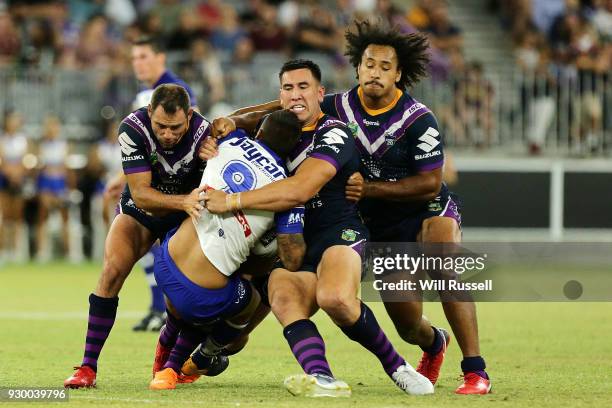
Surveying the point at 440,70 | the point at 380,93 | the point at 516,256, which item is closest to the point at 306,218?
the point at 380,93

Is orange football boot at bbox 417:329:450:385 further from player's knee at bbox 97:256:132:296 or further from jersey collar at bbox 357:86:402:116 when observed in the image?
player's knee at bbox 97:256:132:296

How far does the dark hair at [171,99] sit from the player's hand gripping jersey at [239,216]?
399mm

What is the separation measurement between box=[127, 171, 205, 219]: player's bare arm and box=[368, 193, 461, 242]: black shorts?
143 centimetres

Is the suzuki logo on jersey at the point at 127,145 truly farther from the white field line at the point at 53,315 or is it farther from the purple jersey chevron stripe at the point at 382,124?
the white field line at the point at 53,315

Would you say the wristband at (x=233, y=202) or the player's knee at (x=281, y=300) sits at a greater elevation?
the wristband at (x=233, y=202)

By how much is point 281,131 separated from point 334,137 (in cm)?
33

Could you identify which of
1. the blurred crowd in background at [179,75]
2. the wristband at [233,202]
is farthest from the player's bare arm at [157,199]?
the blurred crowd in background at [179,75]

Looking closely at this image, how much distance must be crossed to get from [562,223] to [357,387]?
1307 cm

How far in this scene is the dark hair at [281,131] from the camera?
7.95m

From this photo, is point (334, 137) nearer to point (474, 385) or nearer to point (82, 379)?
point (474, 385)

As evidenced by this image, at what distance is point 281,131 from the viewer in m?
7.95

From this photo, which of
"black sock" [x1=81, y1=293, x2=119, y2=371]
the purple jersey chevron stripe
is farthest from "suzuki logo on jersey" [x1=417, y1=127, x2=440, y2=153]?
"black sock" [x1=81, y1=293, x2=119, y2=371]

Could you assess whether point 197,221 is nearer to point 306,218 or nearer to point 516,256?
point 306,218

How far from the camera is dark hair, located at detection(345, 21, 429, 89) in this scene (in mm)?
8719
